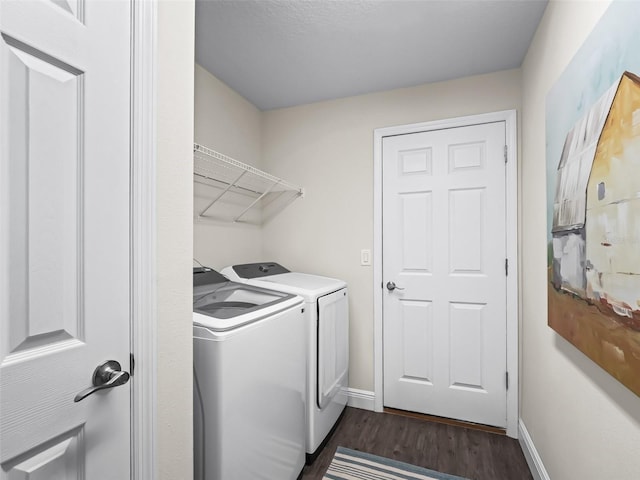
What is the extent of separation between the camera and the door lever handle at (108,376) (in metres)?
0.76

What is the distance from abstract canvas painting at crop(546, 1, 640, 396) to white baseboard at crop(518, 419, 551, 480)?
→ 83 cm

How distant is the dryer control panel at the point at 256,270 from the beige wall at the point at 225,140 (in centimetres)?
21

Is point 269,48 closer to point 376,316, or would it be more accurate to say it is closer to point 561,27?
point 561,27

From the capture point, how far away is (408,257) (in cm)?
237

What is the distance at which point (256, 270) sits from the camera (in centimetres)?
225

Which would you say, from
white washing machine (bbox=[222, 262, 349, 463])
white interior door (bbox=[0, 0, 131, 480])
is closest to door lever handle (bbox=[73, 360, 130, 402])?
white interior door (bbox=[0, 0, 131, 480])

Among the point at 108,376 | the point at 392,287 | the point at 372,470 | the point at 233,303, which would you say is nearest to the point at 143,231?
the point at 108,376

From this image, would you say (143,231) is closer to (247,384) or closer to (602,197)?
(247,384)

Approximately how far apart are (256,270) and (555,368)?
5.71 feet

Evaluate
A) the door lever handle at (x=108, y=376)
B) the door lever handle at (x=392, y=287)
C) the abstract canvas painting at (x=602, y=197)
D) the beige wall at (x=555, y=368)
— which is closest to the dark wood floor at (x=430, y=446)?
the beige wall at (x=555, y=368)

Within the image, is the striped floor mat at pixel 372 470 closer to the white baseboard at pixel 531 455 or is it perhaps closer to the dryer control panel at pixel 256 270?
the white baseboard at pixel 531 455

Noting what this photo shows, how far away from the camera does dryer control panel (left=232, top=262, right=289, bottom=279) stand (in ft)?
6.98

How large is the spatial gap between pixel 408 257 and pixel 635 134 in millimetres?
1621

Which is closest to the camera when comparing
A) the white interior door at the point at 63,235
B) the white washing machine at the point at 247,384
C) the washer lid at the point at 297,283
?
the white interior door at the point at 63,235
